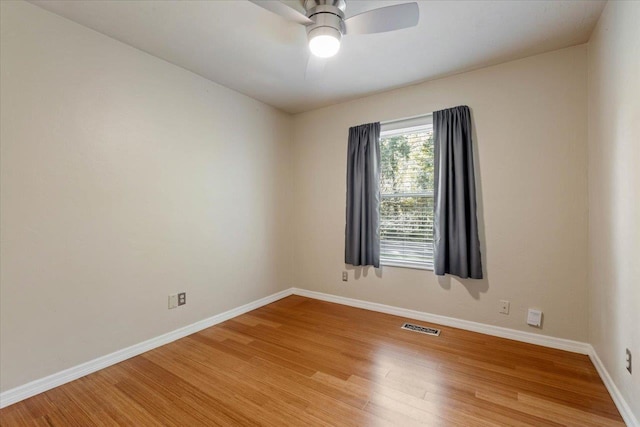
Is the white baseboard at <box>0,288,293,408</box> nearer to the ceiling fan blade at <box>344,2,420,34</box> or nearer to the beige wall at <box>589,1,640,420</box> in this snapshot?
the ceiling fan blade at <box>344,2,420,34</box>

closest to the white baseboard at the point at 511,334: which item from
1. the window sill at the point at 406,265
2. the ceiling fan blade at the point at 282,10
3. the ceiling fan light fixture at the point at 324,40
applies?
the window sill at the point at 406,265

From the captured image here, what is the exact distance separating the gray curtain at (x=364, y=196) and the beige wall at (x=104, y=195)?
51.0 inches

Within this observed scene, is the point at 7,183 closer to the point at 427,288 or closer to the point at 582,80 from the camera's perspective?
the point at 427,288

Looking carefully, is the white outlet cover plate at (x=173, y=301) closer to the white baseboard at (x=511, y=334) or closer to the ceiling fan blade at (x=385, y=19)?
the white baseboard at (x=511, y=334)

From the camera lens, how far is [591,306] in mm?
2357

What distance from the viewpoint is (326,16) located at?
179 centimetres

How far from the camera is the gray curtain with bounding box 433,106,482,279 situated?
283 cm

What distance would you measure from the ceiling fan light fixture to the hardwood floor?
2.23 metres

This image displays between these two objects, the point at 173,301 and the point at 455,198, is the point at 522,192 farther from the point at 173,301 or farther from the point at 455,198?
the point at 173,301

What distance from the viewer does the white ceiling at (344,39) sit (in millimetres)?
1979

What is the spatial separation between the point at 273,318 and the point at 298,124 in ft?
8.48

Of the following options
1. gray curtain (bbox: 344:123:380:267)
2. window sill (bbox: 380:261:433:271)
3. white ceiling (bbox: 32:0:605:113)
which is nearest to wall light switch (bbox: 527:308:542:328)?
window sill (bbox: 380:261:433:271)

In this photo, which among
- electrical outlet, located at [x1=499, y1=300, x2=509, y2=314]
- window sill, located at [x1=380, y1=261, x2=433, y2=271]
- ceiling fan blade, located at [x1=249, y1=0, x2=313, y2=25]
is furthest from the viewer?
window sill, located at [x1=380, y1=261, x2=433, y2=271]

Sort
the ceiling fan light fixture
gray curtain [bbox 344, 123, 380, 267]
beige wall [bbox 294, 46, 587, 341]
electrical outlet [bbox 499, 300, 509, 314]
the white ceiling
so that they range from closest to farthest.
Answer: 1. the ceiling fan light fixture
2. the white ceiling
3. beige wall [bbox 294, 46, 587, 341]
4. electrical outlet [bbox 499, 300, 509, 314]
5. gray curtain [bbox 344, 123, 380, 267]
